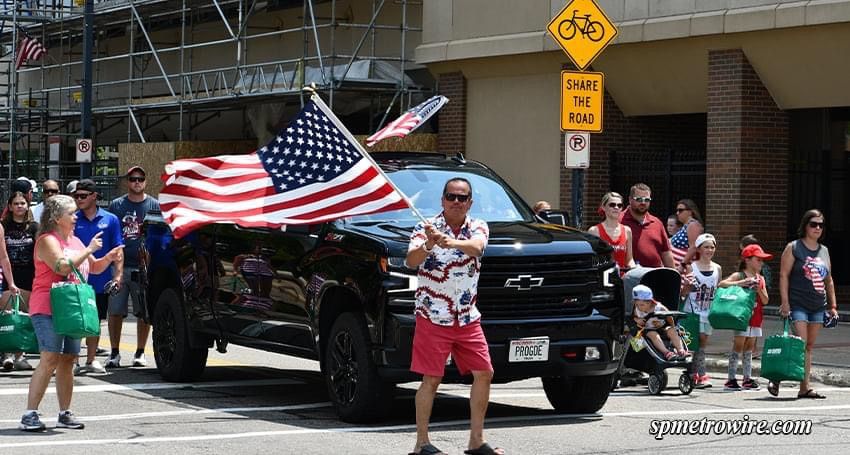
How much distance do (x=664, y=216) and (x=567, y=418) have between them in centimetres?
1329

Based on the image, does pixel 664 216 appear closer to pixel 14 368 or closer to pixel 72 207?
pixel 14 368

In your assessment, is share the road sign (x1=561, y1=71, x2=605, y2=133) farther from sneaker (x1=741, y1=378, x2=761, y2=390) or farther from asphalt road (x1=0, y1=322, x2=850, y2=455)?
sneaker (x1=741, y1=378, x2=761, y2=390)

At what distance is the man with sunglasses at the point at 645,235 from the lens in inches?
582

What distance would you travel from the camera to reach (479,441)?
32.5ft

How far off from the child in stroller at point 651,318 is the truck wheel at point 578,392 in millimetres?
1637

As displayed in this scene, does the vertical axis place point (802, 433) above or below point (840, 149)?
below

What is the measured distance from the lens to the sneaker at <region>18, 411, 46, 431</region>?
441 inches

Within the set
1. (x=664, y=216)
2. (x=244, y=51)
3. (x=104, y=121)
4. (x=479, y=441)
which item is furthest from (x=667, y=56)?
(x=104, y=121)

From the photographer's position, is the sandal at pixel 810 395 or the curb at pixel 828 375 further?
the curb at pixel 828 375

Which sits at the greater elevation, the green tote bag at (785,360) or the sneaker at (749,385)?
the green tote bag at (785,360)

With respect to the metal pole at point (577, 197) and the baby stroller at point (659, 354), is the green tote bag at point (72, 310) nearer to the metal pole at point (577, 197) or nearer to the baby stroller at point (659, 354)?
the baby stroller at point (659, 354)

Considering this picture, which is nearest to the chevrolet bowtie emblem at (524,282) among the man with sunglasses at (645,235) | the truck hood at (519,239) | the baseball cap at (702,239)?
the truck hood at (519,239)

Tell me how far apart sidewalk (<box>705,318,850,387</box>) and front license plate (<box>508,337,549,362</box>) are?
16.6 ft

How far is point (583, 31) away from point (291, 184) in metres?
6.83
